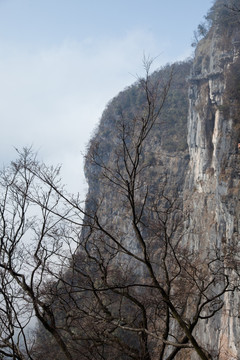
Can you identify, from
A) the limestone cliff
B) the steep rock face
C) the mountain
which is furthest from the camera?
the steep rock face

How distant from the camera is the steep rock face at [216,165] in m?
16.0

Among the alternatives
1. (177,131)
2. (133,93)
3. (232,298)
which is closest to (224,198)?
(232,298)

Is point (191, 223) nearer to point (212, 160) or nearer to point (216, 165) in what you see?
point (212, 160)

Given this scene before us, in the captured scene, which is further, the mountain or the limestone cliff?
the limestone cliff

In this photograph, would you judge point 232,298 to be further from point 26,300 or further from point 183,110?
point 183,110

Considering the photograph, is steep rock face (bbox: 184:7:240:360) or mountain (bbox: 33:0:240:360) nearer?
mountain (bbox: 33:0:240:360)

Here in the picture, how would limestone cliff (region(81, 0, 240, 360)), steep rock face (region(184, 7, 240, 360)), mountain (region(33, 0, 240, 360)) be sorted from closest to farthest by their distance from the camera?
mountain (region(33, 0, 240, 360)) → limestone cliff (region(81, 0, 240, 360)) → steep rock face (region(184, 7, 240, 360))

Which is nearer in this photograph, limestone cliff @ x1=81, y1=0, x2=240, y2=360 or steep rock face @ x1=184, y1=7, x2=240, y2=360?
limestone cliff @ x1=81, y1=0, x2=240, y2=360

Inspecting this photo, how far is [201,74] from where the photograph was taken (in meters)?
27.9

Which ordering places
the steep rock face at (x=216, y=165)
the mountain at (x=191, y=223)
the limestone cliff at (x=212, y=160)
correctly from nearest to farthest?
the mountain at (x=191, y=223) < the limestone cliff at (x=212, y=160) < the steep rock face at (x=216, y=165)

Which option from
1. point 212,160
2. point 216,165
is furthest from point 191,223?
point 216,165

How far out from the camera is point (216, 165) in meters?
20.5

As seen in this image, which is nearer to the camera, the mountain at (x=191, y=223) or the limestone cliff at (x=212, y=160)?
the mountain at (x=191, y=223)

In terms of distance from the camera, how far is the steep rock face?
16031 millimetres
